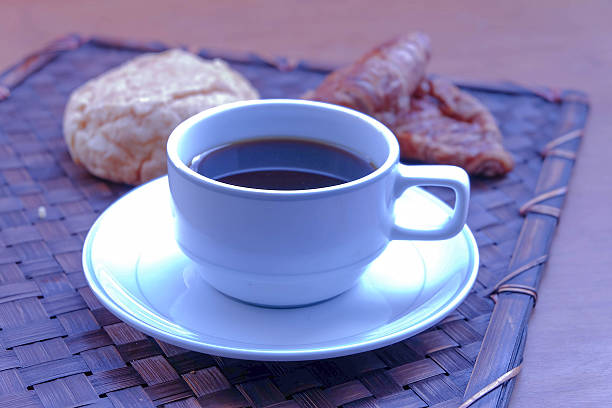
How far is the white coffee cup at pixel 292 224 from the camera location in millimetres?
615

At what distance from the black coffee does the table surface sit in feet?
0.90

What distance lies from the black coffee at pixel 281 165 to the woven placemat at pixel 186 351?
18cm

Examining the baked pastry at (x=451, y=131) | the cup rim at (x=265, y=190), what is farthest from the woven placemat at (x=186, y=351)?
the cup rim at (x=265, y=190)

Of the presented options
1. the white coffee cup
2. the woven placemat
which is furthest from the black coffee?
the woven placemat

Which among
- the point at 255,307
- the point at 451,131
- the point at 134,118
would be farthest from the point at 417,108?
the point at 255,307

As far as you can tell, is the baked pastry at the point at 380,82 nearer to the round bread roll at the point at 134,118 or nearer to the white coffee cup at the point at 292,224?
the round bread roll at the point at 134,118

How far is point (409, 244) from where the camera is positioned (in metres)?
0.79

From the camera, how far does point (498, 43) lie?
1689 millimetres

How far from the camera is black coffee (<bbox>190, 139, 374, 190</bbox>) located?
0.73 metres

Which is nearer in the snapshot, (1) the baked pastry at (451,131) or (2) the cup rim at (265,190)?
(2) the cup rim at (265,190)

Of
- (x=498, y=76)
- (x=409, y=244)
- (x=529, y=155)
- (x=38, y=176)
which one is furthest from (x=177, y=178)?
(x=498, y=76)

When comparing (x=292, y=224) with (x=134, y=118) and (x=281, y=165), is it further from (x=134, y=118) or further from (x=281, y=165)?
(x=134, y=118)

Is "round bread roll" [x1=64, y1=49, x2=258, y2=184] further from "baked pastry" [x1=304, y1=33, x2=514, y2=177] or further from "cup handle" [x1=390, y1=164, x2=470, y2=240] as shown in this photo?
"cup handle" [x1=390, y1=164, x2=470, y2=240]

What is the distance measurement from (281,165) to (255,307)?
16 centimetres
